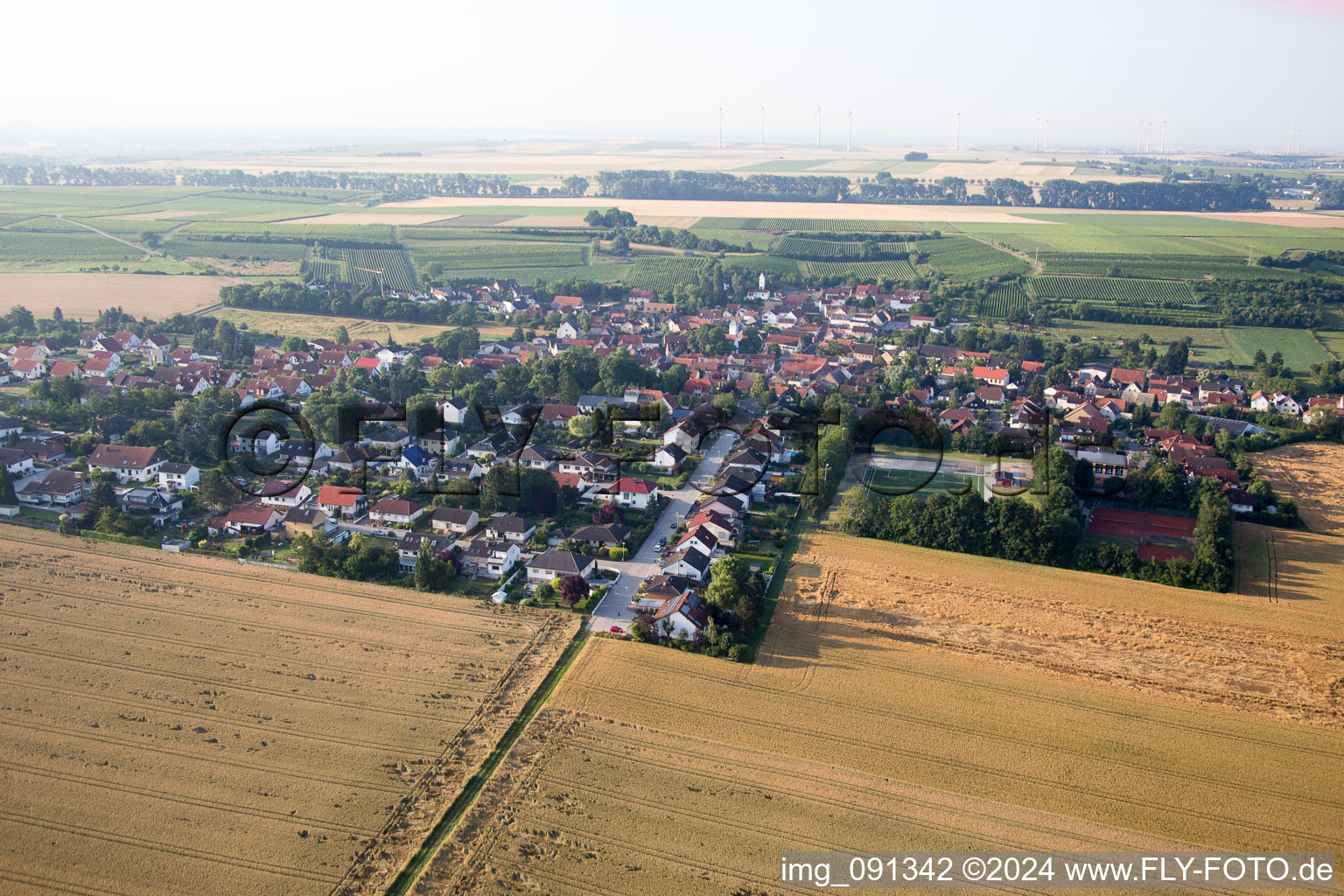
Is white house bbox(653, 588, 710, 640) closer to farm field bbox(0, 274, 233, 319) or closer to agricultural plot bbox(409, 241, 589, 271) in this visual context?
farm field bbox(0, 274, 233, 319)

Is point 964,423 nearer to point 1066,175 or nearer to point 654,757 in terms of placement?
point 654,757

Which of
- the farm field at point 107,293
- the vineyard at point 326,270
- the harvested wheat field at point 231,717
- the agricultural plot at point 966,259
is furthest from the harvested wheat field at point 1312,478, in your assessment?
the vineyard at point 326,270

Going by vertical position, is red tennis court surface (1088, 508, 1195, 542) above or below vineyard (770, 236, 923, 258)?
below

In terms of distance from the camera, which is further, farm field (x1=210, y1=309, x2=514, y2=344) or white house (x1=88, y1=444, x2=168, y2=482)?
farm field (x1=210, y1=309, x2=514, y2=344)

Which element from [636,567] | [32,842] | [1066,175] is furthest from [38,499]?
[1066,175]

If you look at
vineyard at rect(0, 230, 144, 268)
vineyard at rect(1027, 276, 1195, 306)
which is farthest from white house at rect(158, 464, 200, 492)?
vineyard at rect(1027, 276, 1195, 306)

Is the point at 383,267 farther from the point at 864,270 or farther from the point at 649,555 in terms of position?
the point at 649,555
